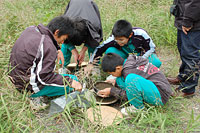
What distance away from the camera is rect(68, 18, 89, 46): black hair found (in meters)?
2.63

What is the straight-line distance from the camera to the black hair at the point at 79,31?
2.63 m

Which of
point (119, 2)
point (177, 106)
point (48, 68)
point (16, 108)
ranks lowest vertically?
point (177, 106)

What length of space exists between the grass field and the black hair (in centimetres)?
97

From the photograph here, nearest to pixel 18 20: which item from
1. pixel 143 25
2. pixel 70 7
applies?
pixel 70 7

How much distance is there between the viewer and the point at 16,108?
1.87m

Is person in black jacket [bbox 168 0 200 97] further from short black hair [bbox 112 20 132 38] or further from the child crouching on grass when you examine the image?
short black hair [bbox 112 20 132 38]

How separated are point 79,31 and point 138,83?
1119mm

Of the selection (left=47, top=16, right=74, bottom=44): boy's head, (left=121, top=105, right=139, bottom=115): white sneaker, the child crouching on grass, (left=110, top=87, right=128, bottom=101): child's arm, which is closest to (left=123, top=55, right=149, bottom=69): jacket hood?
the child crouching on grass

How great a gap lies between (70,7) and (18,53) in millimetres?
1359

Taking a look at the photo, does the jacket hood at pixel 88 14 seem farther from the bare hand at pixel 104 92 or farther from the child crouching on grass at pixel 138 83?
the bare hand at pixel 104 92

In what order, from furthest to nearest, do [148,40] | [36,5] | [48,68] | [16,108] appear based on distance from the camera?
[36,5]
[148,40]
[48,68]
[16,108]

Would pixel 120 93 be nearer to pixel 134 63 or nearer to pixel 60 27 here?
pixel 134 63

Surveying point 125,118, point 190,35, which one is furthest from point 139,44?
point 125,118

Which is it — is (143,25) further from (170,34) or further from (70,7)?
(70,7)
